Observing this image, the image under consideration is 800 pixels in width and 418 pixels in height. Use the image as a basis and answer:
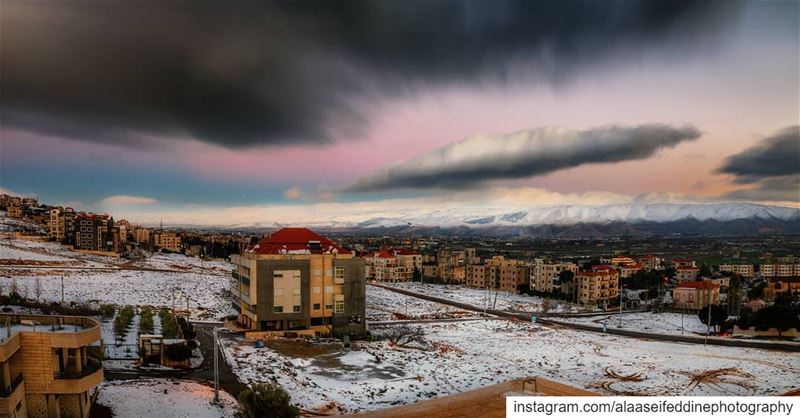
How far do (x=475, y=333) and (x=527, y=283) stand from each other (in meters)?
56.0

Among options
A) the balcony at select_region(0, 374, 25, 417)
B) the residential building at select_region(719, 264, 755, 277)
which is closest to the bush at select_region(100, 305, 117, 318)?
the balcony at select_region(0, 374, 25, 417)

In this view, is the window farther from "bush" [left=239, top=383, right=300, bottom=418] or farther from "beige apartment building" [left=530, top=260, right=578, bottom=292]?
"beige apartment building" [left=530, top=260, right=578, bottom=292]

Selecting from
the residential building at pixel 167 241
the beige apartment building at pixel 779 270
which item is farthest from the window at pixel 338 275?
the beige apartment building at pixel 779 270

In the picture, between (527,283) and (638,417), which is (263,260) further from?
(527,283)

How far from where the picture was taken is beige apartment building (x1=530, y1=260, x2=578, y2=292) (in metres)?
98.5

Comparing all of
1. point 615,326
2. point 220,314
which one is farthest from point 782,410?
point 220,314

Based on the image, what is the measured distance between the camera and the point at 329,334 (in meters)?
48.4

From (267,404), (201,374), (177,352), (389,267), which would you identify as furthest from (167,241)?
(267,404)

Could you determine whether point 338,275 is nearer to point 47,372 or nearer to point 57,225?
point 47,372

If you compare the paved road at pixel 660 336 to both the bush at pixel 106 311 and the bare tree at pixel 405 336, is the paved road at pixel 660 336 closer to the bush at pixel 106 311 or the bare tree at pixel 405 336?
the bare tree at pixel 405 336

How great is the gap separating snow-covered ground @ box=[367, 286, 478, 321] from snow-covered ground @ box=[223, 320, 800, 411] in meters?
12.8

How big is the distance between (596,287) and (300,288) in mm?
61428

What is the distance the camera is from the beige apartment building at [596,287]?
8875 cm

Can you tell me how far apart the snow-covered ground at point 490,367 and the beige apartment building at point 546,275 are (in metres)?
47.3
